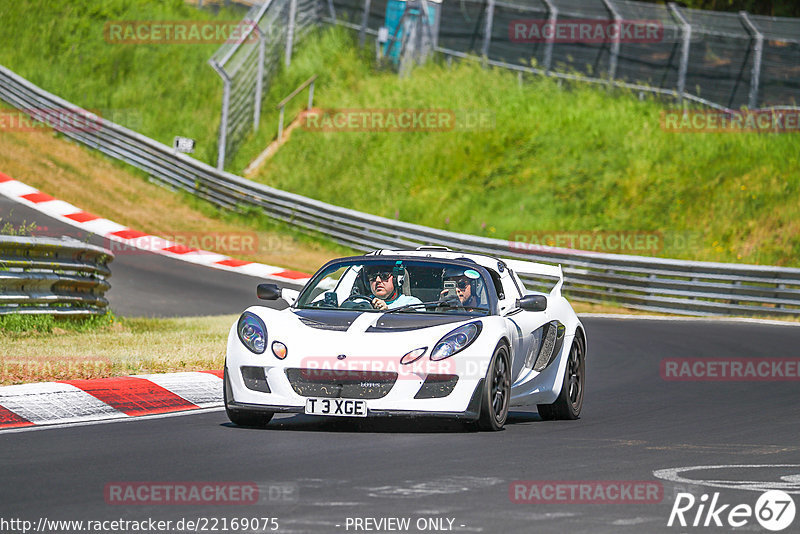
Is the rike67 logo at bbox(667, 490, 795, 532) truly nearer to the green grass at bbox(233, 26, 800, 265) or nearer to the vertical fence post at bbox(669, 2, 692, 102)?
the green grass at bbox(233, 26, 800, 265)

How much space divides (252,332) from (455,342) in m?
1.43

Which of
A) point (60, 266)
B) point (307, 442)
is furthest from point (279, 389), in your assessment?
point (60, 266)

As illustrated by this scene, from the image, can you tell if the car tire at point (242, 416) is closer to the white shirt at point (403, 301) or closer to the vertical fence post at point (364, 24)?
the white shirt at point (403, 301)

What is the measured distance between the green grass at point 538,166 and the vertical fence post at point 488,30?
661mm

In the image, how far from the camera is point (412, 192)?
3472 cm

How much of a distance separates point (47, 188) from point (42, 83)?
29.6ft

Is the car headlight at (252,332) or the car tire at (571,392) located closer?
the car headlight at (252,332)

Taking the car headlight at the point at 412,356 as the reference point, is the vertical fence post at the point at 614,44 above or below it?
above

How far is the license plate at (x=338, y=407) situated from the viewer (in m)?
9.21

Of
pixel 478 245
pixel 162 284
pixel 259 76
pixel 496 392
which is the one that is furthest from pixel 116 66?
pixel 496 392

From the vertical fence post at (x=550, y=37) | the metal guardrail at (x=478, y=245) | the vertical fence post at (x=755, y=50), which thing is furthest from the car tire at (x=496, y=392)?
the vertical fence post at (x=550, y=37)

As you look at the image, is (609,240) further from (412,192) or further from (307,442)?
(307,442)

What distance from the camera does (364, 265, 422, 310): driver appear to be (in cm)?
1041

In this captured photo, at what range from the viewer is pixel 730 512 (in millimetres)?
6379
